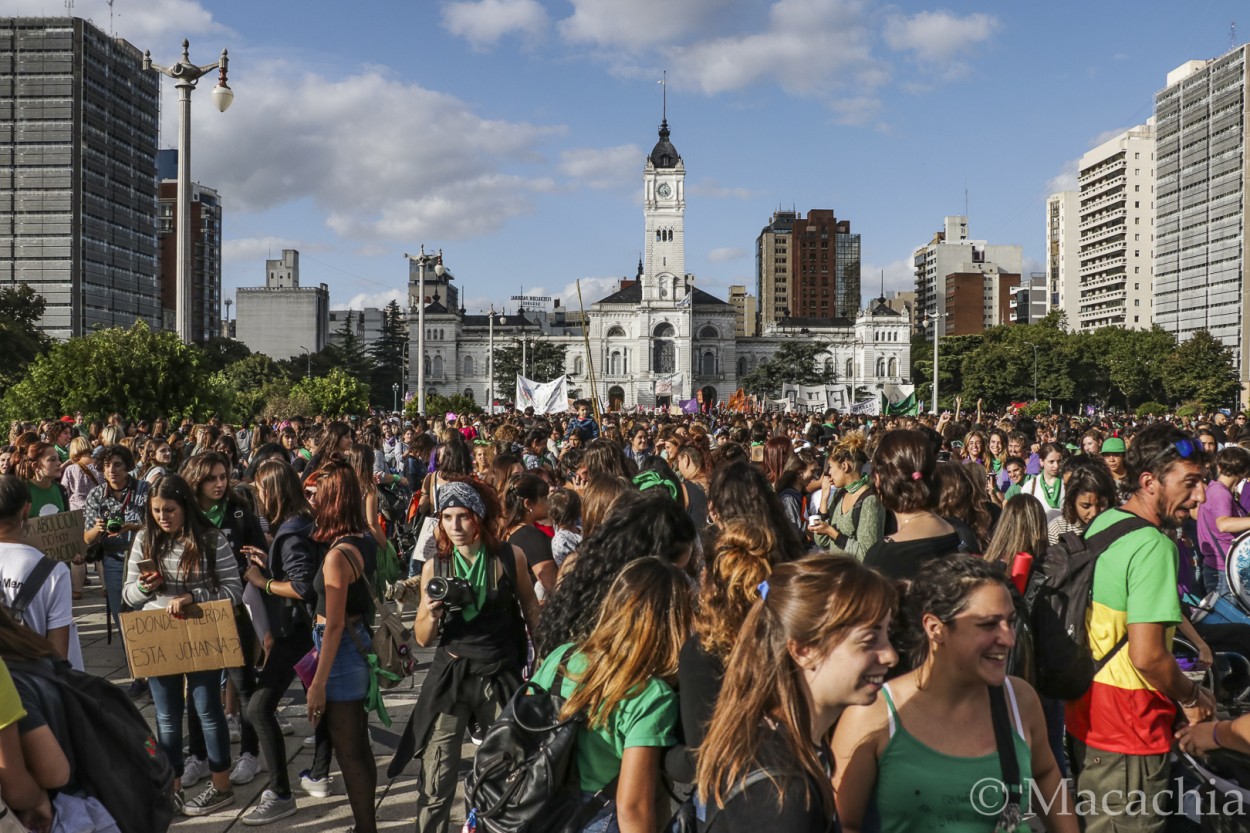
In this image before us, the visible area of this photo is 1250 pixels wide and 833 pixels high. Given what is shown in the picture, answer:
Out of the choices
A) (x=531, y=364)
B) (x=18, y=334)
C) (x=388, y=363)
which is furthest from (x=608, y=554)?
(x=388, y=363)

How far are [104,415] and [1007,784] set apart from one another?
2031cm

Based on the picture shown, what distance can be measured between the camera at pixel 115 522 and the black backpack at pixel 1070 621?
5.86m

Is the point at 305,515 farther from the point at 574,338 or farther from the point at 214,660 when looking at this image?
the point at 574,338

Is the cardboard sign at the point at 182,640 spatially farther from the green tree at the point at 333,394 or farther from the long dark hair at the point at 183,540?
the green tree at the point at 333,394

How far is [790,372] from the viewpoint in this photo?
101312mm

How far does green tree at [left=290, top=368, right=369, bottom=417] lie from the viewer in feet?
104

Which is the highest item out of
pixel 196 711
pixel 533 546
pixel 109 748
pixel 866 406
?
pixel 866 406

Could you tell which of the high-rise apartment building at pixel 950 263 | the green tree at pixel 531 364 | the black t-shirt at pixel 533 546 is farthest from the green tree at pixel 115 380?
the high-rise apartment building at pixel 950 263

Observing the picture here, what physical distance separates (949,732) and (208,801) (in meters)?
4.01

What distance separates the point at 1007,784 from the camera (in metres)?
2.59

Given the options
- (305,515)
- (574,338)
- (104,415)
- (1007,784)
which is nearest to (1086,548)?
(1007,784)

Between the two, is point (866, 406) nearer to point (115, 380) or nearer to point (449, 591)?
point (115, 380)

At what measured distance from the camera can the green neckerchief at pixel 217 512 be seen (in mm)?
5934

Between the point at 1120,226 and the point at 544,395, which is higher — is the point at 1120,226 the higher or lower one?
the higher one
